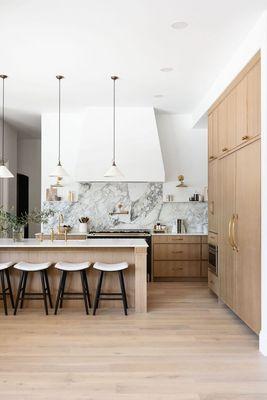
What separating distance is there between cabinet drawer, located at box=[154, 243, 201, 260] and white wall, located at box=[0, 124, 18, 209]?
346 centimetres

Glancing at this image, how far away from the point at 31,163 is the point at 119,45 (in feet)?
19.0

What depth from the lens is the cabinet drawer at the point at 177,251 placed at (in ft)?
22.2

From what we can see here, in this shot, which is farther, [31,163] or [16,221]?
[31,163]

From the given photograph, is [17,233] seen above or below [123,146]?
below

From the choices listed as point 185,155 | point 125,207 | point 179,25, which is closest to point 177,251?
point 125,207

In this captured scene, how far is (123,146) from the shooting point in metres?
6.98

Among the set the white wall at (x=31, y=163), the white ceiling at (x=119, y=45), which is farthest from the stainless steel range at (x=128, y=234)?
the white wall at (x=31, y=163)

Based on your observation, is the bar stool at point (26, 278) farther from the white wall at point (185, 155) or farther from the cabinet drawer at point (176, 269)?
the white wall at point (185, 155)

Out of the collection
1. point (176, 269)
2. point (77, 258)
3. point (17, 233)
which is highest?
point (17, 233)

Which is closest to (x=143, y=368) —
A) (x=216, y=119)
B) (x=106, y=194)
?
(x=216, y=119)

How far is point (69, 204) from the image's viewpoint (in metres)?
7.41

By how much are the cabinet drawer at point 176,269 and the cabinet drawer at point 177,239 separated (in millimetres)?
360

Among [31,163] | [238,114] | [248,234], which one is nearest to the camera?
[248,234]

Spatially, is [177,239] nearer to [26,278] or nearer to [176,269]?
[176,269]
